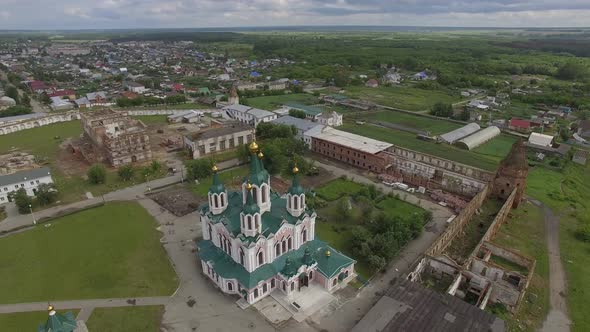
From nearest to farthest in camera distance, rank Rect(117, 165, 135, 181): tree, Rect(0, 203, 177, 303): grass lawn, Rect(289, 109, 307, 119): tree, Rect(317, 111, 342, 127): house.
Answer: Rect(0, 203, 177, 303): grass lawn < Rect(117, 165, 135, 181): tree < Rect(317, 111, 342, 127): house < Rect(289, 109, 307, 119): tree

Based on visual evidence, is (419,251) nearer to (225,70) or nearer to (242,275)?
(242,275)

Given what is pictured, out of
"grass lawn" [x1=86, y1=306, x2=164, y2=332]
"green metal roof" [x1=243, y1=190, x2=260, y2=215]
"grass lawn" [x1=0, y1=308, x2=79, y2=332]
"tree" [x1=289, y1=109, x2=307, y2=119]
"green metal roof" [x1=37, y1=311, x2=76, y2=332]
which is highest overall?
"green metal roof" [x1=243, y1=190, x2=260, y2=215]

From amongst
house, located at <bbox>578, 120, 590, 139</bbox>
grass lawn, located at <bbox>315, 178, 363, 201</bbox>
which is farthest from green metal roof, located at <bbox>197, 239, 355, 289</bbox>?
house, located at <bbox>578, 120, 590, 139</bbox>

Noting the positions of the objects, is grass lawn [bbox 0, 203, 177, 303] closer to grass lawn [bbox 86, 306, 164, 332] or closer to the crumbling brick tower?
grass lawn [bbox 86, 306, 164, 332]

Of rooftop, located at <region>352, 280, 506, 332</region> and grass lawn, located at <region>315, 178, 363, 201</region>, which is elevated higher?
rooftop, located at <region>352, 280, 506, 332</region>

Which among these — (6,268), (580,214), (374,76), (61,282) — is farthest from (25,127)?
(374,76)

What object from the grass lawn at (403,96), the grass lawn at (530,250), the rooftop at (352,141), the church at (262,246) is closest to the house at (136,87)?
the grass lawn at (403,96)

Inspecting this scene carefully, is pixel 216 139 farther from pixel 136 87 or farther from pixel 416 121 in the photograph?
pixel 136 87
